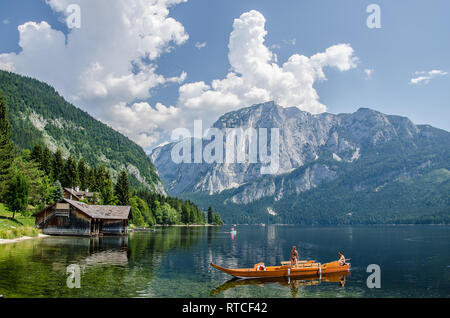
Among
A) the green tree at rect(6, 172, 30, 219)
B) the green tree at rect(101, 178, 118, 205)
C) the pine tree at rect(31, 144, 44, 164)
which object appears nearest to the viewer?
the green tree at rect(6, 172, 30, 219)

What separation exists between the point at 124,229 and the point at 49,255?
54827mm

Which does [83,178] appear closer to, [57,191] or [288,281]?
[57,191]

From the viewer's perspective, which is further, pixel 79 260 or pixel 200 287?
pixel 79 260

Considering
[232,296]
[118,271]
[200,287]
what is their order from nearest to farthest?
[232,296] → [200,287] → [118,271]

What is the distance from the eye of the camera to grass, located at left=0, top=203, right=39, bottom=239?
189 ft

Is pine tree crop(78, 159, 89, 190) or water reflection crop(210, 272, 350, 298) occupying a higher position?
pine tree crop(78, 159, 89, 190)

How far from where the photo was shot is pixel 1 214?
71375 millimetres

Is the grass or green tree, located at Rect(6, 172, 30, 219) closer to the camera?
the grass

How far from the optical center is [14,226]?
2640 inches

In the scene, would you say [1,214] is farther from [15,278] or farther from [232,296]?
[232,296]

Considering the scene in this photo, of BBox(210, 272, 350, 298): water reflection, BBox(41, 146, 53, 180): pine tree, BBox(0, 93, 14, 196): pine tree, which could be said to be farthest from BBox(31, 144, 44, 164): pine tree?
BBox(210, 272, 350, 298): water reflection

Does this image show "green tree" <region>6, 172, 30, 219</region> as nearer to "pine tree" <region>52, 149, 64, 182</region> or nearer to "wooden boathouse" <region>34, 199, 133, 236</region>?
"wooden boathouse" <region>34, 199, 133, 236</region>
